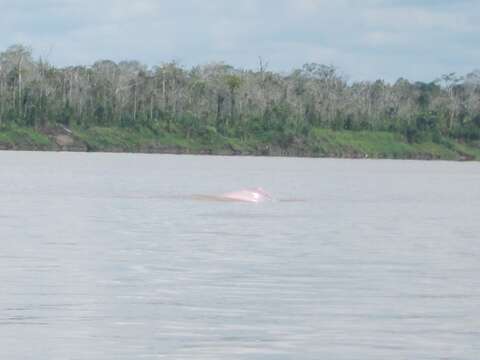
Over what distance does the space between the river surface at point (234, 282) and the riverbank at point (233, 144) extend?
102 meters

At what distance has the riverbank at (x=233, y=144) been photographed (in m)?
149

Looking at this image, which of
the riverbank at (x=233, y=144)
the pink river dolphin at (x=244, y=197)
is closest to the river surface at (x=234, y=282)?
the pink river dolphin at (x=244, y=197)

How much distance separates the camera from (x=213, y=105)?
168 m

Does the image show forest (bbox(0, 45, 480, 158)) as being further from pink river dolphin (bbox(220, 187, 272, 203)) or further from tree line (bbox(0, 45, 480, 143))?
pink river dolphin (bbox(220, 187, 272, 203))

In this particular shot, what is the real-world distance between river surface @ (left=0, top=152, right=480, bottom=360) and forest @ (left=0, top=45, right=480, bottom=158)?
107m

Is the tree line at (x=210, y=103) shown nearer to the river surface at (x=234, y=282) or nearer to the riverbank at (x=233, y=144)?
the riverbank at (x=233, y=144)

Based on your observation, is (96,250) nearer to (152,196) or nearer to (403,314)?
(403,314)

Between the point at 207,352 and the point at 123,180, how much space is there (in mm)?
54890

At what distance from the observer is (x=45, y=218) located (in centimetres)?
3853

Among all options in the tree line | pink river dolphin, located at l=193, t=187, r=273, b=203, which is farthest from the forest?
pink river dolphin, located at l=193, t=187, r=273, b=203

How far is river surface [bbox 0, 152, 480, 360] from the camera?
1711 centimetres

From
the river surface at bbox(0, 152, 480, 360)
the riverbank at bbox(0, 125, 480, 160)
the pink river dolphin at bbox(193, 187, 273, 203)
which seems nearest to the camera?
the river surface at bbox(0, 152, 480, 360)

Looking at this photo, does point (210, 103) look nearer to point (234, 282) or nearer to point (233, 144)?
point (233, 144)

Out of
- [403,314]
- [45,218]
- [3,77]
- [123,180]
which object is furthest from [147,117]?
[403,314]
